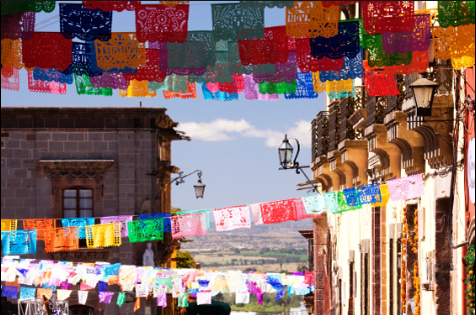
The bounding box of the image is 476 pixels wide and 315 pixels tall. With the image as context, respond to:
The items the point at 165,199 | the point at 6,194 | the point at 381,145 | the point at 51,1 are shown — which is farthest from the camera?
the point at 165,199

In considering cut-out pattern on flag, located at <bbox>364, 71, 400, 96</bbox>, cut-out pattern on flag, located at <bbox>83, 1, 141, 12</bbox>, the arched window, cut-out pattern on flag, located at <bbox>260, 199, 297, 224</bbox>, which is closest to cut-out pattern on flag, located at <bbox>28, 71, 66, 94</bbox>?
cut-out pattern on flag, located at <bbox>83, 1, 141, 12</bbox>

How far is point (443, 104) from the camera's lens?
33.2 ft

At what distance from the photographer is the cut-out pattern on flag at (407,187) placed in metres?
12.2

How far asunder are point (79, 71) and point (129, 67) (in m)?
0.62

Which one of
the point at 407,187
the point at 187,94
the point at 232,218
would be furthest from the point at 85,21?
the point at 232,218

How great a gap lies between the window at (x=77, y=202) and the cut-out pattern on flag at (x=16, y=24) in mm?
22380

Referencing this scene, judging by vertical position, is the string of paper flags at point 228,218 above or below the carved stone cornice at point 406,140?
below

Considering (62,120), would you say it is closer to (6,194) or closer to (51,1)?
(6,194)

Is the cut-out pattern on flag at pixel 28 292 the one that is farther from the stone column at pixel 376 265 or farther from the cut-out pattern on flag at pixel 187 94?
the cut-out pattern on flag at pixel 187 94

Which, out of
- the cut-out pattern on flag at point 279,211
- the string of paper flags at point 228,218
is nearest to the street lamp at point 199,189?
the string of paper flags at point 228,218

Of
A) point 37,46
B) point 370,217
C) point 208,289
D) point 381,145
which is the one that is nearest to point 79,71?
point 37,46

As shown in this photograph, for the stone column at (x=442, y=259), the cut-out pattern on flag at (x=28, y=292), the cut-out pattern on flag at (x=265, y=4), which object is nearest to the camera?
the cut-out pattern on flag at (x=265, y=4)

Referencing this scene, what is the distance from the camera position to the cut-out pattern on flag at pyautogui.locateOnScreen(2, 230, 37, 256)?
2175cm

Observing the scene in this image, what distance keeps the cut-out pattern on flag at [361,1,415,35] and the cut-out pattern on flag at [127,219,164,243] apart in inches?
480
